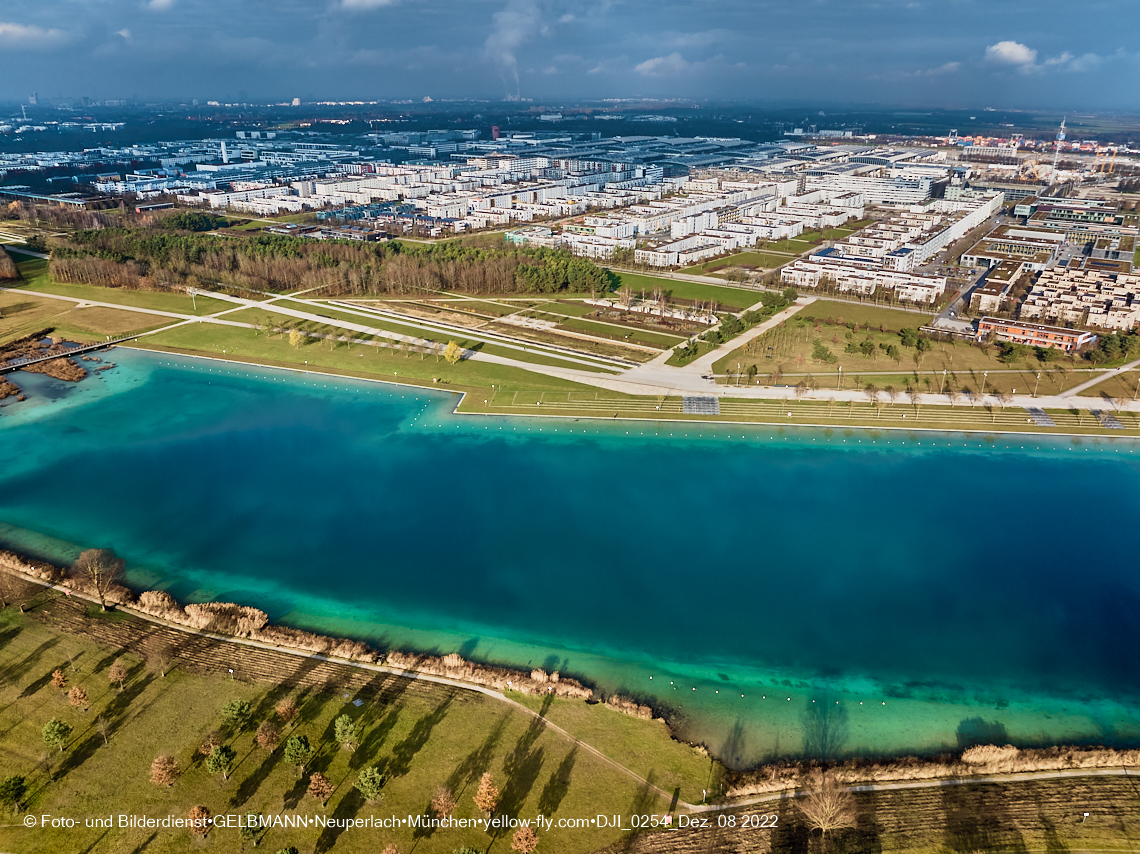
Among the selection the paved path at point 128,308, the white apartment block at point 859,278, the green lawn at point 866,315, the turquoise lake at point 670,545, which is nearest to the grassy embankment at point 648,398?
the green lawn at point 866,315

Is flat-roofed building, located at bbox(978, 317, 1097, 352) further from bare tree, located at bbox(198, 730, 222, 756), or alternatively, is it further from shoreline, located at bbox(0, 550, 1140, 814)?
bare tree, located at bbox(198, 730, 222, 756)

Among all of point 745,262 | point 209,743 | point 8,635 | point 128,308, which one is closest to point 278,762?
point 209,743

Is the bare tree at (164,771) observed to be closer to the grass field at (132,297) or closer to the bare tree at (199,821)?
the bare tree at (199,821)

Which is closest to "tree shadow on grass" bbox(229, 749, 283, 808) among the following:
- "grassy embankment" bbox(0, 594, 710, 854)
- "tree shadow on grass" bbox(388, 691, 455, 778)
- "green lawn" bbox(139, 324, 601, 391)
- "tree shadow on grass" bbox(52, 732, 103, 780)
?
"grassy embankment" bbox(0, 594, 710, 854)

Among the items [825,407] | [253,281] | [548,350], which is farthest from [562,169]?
[825,407]

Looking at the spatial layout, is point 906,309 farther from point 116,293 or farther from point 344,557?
point 116,293

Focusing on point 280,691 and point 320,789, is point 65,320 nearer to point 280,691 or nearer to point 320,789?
point 280,691

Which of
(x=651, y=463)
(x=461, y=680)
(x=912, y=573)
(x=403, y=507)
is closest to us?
(x=461, y=680)
